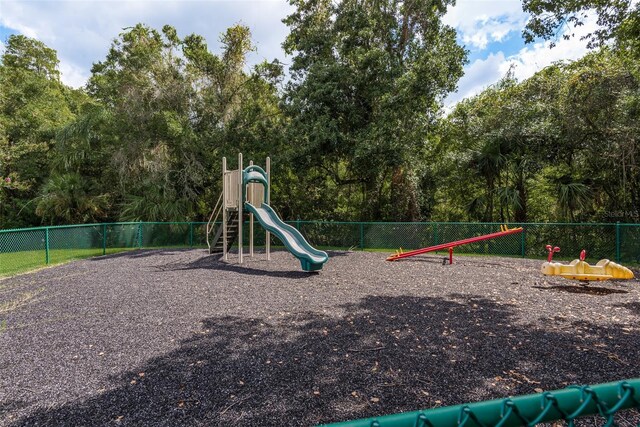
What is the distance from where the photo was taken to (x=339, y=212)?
59.7 ft

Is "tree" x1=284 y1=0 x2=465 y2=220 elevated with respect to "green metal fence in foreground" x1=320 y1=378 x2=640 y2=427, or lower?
elevated

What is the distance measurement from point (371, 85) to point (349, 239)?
6302 mm

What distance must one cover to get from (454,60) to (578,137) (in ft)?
16.0

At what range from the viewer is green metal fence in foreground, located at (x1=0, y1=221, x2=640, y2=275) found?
1073cm

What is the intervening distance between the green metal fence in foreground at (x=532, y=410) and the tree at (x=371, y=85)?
40.6ft

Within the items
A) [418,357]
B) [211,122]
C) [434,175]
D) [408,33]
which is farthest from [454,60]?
[418,357]

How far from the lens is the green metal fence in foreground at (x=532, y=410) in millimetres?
830

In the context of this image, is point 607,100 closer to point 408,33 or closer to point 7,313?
point 408,33

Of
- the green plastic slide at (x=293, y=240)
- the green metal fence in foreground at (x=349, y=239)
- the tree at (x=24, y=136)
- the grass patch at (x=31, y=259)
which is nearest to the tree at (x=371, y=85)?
the green metal fence in foreground at (x=349, y=239)

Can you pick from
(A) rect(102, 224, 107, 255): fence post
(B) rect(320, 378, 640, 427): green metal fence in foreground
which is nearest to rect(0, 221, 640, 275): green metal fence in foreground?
(A) rect(102, 224, 107, 255): fence post

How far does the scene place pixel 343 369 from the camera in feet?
11.4

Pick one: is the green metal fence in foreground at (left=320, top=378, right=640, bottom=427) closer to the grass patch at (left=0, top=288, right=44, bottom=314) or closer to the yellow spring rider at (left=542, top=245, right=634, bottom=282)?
the grass patch at (left=0, top=288, right=44, bottom=314)

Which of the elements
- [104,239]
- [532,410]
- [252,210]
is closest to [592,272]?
[252,210]

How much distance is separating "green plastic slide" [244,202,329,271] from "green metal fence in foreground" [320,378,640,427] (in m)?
7.92
